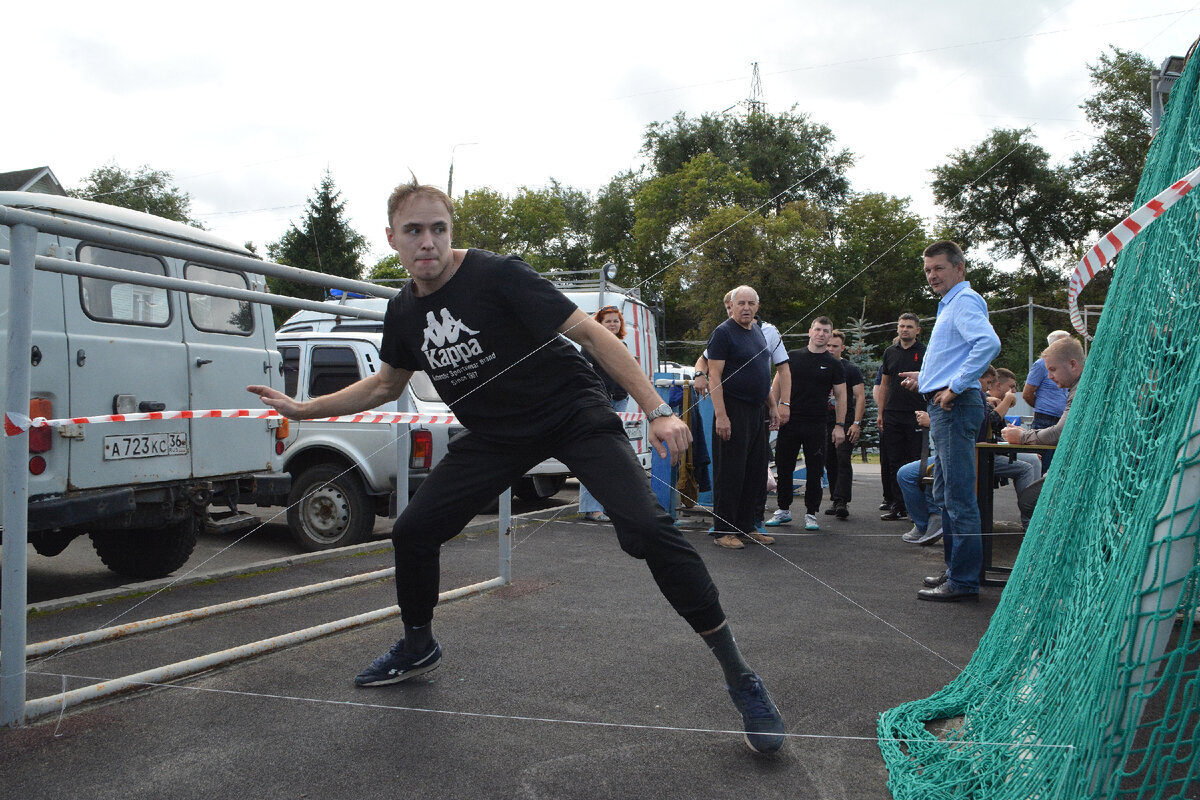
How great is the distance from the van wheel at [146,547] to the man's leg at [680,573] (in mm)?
4213

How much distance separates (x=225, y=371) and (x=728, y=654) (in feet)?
16.0

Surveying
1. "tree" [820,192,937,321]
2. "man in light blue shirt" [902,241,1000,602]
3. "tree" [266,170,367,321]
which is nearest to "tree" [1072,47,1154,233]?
"tree" [820,192,937,321]

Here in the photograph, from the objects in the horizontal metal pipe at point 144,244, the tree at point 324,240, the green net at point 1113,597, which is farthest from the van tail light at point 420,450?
the tree at point 324,240

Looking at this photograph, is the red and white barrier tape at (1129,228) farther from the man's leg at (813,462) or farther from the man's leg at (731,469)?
the man's leg at (813,462)

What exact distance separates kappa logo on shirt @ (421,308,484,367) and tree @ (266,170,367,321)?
4960 centimetres

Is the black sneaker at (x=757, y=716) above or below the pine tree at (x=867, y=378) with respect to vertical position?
below

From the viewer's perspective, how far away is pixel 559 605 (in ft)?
15.4

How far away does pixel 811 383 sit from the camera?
8.09 meters

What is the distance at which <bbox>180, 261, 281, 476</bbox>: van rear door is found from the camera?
6027 mm

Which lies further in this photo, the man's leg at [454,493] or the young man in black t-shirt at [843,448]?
the young man in black t-shirt at [843,448]

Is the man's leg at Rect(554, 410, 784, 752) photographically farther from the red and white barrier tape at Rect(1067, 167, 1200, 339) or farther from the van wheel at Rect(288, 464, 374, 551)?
the van wheel at Rect(288, 464, 374, 551)

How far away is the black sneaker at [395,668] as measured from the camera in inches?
134

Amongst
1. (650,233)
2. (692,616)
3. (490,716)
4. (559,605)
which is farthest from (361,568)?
(650,233)

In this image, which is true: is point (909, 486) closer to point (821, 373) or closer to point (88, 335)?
point (821, 373)
